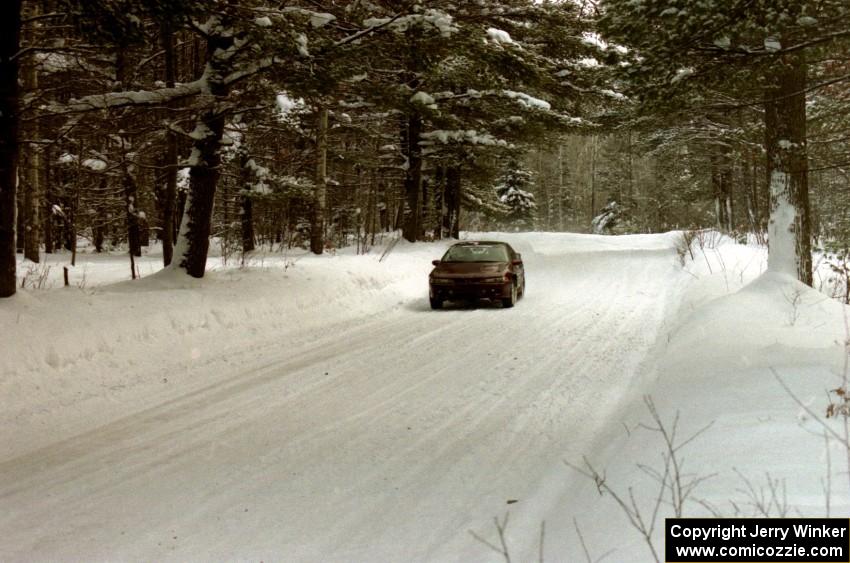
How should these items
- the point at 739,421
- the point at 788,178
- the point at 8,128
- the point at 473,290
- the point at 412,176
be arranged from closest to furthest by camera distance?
the point at 739,421 < the point at 8,128 < the point at 788,178 < the point at 473,290 < the point at 412,176

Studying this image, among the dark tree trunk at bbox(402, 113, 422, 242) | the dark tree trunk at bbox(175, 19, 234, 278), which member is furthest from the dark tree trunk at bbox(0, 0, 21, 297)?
the dark tree trunk at bbox(402, 113, 422, 242)

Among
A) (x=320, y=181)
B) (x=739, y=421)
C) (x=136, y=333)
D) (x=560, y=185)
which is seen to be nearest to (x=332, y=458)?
(x=739, y=421)

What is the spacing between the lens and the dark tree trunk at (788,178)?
9031mm

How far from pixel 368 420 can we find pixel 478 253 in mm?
9166

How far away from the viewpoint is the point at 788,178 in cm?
928

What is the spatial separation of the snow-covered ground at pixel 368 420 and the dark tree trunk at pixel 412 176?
1108 centimetres

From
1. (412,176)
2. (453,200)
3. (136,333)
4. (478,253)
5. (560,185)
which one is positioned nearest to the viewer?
(136,333)

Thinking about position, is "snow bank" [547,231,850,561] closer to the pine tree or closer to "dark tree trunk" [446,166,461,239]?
"dark tree trunk" [446,166,461,239]

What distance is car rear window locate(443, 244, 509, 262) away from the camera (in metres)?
13.9

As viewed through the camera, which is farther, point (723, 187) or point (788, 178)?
point (723, 187)

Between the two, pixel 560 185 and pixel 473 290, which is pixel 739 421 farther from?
pixel 560 185

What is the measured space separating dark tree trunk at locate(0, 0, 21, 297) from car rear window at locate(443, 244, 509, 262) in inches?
355

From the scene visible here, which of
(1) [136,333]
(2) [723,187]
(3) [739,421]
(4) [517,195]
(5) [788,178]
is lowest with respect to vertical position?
(3) [739,421]

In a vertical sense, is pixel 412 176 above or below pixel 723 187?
below
